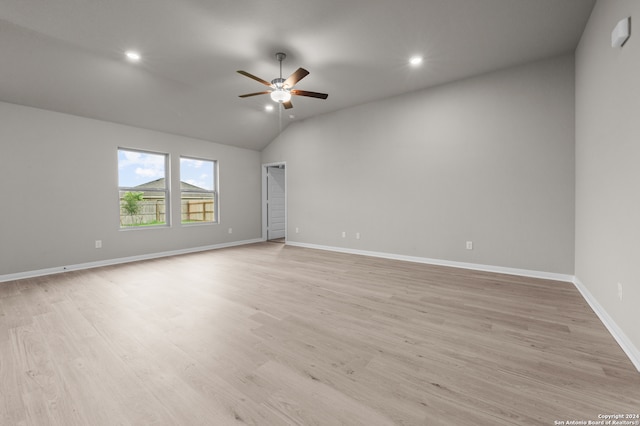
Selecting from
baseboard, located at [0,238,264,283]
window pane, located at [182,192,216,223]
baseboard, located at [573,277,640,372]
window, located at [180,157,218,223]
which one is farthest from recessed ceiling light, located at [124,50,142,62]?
baseboard, located at [573,277,640,372]

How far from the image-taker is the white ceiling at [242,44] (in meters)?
2.57

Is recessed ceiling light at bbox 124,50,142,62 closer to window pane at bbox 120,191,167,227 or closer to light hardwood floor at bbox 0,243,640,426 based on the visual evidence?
window pane at bbox 120,191,167,227

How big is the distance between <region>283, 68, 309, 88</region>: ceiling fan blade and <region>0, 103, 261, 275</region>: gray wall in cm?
338

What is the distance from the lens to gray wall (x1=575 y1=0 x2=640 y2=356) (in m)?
1.77

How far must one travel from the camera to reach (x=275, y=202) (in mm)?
7461

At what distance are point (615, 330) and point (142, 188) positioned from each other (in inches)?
259

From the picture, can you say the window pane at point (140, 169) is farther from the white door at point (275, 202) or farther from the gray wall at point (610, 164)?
the gray wall at point (610, 164)

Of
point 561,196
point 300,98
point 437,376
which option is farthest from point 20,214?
point 561,196

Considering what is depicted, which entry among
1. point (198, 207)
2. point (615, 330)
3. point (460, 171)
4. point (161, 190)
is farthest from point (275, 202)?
point (615, 330)

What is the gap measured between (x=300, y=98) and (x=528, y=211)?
4.16m

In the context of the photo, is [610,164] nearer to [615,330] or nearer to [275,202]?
[615,330]

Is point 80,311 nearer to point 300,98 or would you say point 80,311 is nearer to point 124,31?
point 124,31

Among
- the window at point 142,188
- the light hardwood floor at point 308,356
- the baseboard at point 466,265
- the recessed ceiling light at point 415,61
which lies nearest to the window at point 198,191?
the window at point 142,188

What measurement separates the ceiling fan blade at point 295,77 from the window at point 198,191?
3.51 meters
